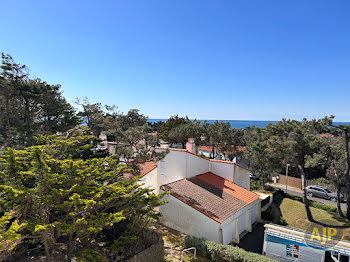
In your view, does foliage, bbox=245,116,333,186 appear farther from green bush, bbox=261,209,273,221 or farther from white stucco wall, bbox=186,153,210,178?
white stucco wall, bbox=186,153,210,178

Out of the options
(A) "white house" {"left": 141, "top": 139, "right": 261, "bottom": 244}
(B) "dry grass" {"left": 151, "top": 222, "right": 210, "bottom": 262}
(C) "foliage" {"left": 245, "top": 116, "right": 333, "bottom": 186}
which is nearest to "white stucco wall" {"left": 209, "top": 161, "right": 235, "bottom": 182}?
(A) "white house" {"left": 141, "top": 139, "right": 261, "bottom": 244}

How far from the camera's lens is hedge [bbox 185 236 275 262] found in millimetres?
10990

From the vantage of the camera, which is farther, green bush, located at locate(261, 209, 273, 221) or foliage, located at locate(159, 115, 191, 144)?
foliage, located at locate(159, 115, 191, 144)

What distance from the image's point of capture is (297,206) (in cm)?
2389

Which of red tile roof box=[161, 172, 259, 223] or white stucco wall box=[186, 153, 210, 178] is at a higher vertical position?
white stucco wall box=[186, 153, 210, 178]

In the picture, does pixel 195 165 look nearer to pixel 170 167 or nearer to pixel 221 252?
pixel 170 167

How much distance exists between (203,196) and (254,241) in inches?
201

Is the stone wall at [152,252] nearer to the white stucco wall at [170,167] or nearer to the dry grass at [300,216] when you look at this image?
the white stucco wall at [170,167]

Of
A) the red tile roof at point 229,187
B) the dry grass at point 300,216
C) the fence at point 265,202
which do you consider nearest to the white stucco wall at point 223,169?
the red tile roof at point 229,187

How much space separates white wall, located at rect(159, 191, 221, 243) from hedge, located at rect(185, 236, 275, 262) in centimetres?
109

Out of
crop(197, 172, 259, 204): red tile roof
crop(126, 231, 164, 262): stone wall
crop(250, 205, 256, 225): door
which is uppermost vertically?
crop(197, 172, 259, 204): red tile roof

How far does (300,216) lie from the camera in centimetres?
2128

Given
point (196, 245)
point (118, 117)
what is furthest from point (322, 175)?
point (118, 117)

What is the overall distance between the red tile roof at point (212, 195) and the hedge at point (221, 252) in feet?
5.45
